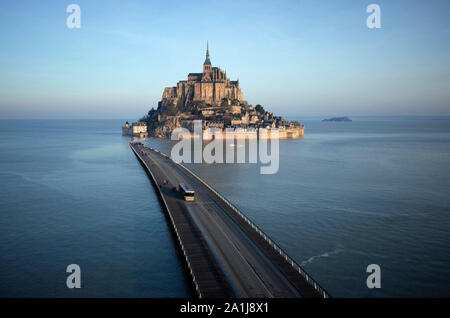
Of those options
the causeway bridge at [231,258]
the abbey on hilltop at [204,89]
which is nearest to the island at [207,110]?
the abbey on hilltop at [204,89]

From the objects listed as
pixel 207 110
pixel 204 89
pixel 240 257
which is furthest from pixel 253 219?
pixel 204 89

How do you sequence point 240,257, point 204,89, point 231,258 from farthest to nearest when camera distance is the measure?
point 204,89 → point 240,257 → point 231,258

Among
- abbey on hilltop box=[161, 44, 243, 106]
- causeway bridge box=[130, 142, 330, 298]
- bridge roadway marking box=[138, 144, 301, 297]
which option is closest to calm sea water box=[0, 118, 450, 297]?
causeway bridge box=[130, 142, 330, 298]

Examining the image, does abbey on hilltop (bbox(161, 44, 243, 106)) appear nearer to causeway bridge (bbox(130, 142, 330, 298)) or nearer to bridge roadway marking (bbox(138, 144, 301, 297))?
causeway bridge (bbox(130, 142, 330, 298))

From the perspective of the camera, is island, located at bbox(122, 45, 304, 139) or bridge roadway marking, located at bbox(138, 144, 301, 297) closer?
bridge roadway marking, located at bbox(138, 144, 301, 297)

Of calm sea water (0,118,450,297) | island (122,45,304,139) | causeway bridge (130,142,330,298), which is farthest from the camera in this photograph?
island (122,45,304,139)

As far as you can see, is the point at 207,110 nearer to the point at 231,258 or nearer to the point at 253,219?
the point at 253,219

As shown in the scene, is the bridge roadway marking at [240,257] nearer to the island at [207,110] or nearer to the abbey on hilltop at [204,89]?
the island at [207,110]

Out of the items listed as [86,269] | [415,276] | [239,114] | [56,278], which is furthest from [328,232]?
[239,114]
